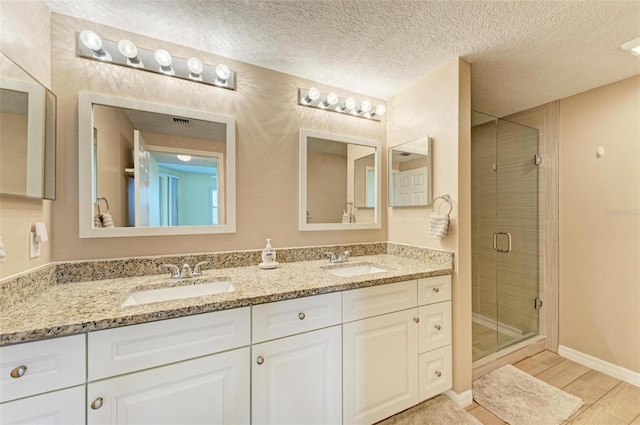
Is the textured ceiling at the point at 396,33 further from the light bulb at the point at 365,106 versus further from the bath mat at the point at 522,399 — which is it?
the bath mat at the point at 522,399

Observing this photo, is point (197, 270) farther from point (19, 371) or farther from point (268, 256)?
point (19, 371)

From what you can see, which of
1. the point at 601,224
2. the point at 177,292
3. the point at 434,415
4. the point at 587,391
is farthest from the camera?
the point at 601,224

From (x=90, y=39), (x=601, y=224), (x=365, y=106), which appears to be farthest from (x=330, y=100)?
(x=601, y=224)

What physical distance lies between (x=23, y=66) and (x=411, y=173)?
225 cm

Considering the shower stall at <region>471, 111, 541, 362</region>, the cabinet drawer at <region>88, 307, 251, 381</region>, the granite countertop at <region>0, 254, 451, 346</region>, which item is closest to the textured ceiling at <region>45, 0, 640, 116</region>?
the shower stall at <region>471, 111, 541, 362</region>

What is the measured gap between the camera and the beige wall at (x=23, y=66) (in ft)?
3.34

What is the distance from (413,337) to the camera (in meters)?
1.56

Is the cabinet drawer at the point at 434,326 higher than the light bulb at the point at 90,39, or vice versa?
the light bulb at the point at 90,39

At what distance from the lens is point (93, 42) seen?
1310 millimetres

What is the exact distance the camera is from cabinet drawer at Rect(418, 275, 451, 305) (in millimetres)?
1594

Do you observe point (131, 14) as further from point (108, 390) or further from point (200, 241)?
point (108, 390)

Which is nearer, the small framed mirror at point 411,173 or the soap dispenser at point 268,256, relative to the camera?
the soap dispenser at point 268,256

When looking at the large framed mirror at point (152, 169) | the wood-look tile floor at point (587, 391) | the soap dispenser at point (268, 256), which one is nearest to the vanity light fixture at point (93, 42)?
the large framed mirror at point (152, 169)

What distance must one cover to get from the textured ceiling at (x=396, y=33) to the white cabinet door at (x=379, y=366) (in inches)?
64.5
